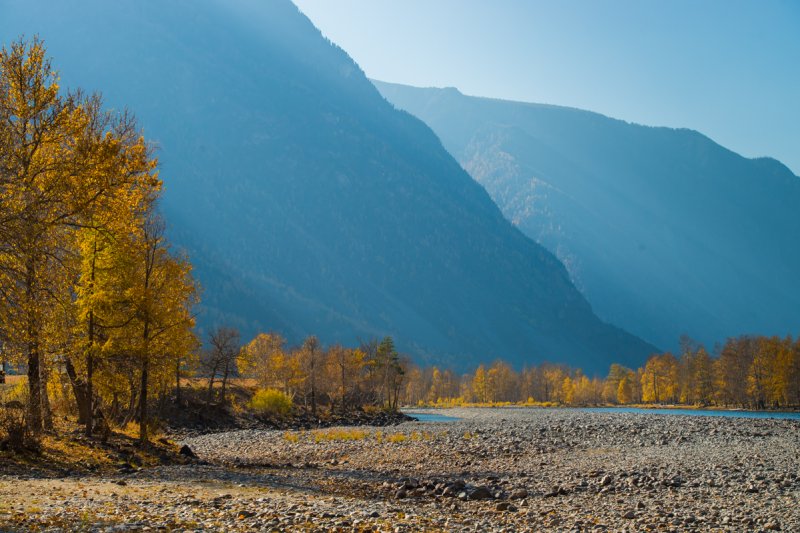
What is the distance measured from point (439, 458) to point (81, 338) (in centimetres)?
1973

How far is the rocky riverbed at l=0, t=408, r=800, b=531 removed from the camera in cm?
1458

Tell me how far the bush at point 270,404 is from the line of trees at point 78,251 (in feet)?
131

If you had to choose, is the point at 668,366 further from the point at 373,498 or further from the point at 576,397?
the point at 373,498

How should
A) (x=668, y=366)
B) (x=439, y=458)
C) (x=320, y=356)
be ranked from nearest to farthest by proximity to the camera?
(x=439, y=458), (x=320, y=356), (x=668, y=366)

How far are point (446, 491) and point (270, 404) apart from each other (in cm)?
5613

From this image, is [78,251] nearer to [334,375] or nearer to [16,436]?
[16,436]

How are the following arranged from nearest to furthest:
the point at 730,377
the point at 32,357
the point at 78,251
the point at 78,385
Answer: the point at 32,357
the point at 78,251
the point at 78,385
the point at 730,377

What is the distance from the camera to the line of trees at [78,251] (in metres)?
15.5

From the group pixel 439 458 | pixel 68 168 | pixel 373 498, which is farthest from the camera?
pixel 439 458

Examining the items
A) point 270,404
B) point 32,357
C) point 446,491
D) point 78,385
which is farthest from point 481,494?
point 270,404

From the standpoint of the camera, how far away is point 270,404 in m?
74.4

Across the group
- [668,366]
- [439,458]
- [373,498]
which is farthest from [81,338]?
[668,366]

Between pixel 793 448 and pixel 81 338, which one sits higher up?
pixel 81 338

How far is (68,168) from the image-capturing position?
16.2 meters
